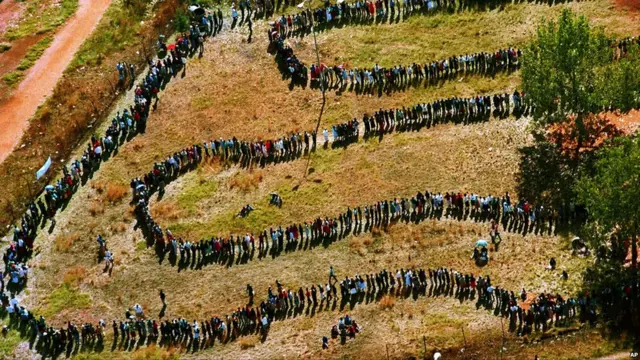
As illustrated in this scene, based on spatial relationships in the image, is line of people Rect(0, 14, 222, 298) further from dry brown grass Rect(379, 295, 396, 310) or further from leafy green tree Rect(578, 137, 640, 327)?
leafy green tree Rect(578, 137, 640, 327)

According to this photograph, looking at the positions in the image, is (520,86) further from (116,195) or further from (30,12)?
(30,12)

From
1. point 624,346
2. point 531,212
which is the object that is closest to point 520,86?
point 531,212

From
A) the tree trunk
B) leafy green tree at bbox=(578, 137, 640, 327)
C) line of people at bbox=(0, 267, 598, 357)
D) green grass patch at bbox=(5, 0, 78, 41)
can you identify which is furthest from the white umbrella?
green grass patch at bbox=(5, 0, 78, 41)

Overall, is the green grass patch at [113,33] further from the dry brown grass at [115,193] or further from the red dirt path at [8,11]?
the dry brown grass at [115,193]

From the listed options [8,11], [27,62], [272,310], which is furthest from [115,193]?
[8,11]

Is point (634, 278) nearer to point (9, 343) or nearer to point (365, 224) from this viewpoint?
point (365, 224)
